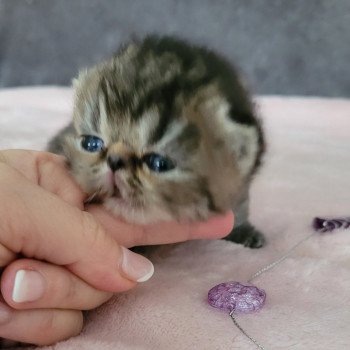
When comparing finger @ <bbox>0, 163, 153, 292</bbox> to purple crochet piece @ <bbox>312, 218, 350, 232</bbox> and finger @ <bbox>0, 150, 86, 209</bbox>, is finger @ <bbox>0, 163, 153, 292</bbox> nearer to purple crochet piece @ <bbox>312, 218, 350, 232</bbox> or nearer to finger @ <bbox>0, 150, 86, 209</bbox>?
finger @ <bbox>0, 150, 86, 209</bbox>

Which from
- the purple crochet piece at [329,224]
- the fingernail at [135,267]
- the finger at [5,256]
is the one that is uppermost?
the finger at [5,256]

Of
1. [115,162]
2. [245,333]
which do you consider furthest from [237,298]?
[115,162]

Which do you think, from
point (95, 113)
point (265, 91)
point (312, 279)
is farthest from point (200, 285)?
point (265, 91)

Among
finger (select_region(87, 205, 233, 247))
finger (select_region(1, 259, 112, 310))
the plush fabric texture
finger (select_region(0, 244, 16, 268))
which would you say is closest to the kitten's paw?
the plush fabric texture

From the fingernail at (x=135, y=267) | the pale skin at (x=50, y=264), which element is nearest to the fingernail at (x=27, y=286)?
the pale skin at (x=50, y=264)

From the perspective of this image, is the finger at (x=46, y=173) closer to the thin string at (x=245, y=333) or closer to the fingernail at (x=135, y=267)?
the fingernail at (x=135, y=267)

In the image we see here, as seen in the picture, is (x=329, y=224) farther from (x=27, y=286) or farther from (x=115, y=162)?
(x=27, y=286)

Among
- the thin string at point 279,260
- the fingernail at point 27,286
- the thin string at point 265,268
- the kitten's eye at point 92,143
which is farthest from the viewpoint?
the thin string at point 279,260
